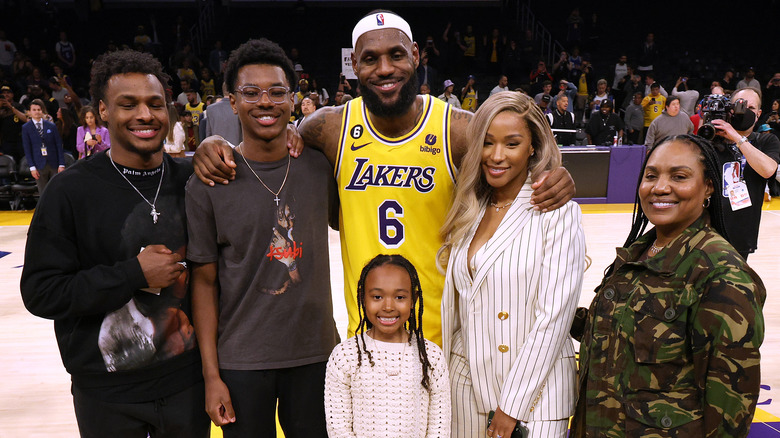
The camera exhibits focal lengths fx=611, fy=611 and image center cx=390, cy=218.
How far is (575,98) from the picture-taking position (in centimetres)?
1362

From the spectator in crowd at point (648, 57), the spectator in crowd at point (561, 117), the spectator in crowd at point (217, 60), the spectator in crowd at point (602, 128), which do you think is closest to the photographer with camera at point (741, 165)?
the spectator in crowd at point (561, 117)

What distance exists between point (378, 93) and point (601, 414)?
1.36 meters

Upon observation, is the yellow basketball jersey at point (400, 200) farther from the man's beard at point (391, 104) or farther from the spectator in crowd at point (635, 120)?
the spectator in crowd at point (635, 120)

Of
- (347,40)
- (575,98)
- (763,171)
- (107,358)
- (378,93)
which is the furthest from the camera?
(347,40)

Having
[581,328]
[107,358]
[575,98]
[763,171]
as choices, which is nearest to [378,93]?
[581,328]

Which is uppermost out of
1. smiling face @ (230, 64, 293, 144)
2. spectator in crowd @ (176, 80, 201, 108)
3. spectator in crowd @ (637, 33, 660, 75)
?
spectator in crowd @ (637, 33, 660, 75)

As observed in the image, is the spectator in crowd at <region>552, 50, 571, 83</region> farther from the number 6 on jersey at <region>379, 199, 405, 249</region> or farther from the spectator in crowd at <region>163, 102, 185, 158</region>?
the number 6 on jersey at <region>379, 199, 405, 249</region>

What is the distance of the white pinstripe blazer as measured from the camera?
193cm

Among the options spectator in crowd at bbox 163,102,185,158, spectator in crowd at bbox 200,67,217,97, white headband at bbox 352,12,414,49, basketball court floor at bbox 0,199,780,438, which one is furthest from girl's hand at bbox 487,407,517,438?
spectator in crowd at bbox 200,67,217,97

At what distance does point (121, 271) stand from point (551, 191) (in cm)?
140

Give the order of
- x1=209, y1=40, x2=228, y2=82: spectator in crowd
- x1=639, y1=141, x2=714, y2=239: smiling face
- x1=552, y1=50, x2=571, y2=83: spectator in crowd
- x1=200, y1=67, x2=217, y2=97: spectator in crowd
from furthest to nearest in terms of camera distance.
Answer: x1=209, y1=40, x2=228, y2=82: spectator in crowd
x1=552, y1=50, x2=571, y2=83: spectator in crowd
x1=200, y1=67, x2=217, y2=97: spectator in crowd
x1=639, y1=141, x2=714, y2=239: smiling face

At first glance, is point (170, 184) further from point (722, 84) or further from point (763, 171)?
point (722, 84)

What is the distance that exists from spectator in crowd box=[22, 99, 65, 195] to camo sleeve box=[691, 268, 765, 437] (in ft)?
29.9

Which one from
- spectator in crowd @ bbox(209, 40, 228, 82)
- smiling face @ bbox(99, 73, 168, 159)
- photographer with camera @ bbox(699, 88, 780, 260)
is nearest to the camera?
smiling face @ bbox(99, 73, 168, 159)
